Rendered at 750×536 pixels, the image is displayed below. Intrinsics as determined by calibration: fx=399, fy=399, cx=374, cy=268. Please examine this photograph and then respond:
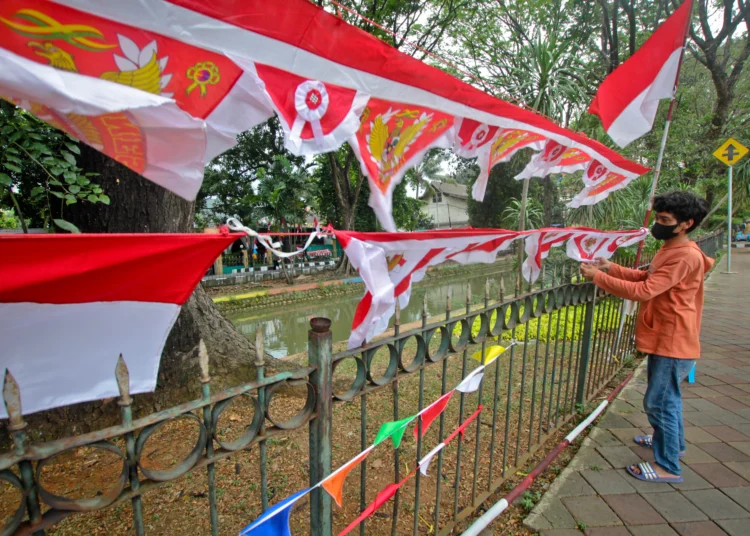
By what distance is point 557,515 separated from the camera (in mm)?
2109

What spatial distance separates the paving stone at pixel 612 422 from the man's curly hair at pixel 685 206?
1567 mm

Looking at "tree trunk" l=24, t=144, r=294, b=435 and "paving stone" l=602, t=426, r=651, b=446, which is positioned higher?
"tree trunk" l=24, t=144, r=294, b=435

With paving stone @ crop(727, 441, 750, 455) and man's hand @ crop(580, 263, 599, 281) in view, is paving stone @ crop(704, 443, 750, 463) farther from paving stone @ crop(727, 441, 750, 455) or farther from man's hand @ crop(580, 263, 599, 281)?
man's hand @ crop(580, 263, 599, 281)

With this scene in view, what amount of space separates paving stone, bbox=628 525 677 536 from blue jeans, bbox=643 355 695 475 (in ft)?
1.57

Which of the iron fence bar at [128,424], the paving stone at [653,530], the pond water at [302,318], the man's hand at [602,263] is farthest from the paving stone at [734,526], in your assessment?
the pond water at [302,318]

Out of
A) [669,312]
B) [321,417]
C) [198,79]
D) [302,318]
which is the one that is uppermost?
[198,79]

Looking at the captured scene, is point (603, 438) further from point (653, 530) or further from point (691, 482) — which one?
point (653, 530)

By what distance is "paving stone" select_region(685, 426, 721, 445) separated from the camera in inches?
109

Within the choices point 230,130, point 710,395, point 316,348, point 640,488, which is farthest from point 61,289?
point 710,395

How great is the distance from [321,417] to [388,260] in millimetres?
607

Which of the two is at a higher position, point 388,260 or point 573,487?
point 388,260

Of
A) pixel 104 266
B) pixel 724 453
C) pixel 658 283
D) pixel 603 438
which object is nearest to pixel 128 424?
pixel 104 266

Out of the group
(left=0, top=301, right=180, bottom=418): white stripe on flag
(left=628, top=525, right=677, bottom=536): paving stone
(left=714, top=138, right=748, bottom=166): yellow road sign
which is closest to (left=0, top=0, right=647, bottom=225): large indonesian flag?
(left=0, top=301, right=180, bottom=418): white stripe on flag

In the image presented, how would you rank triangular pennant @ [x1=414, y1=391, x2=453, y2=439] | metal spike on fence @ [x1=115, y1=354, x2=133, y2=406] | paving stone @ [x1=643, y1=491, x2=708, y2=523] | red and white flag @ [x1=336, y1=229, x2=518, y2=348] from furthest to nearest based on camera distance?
paving stone @ [x1=643, y1=491, x2=708, y2=523]
triangular pennant @ [x1=414, y1=391, x2=453, y2=439]
red and white flag @ [x1=336, y1=229, x2=518, y2=348]
metal spike on fence @ [x1=115, y1=354, x2=133, y2=406]
